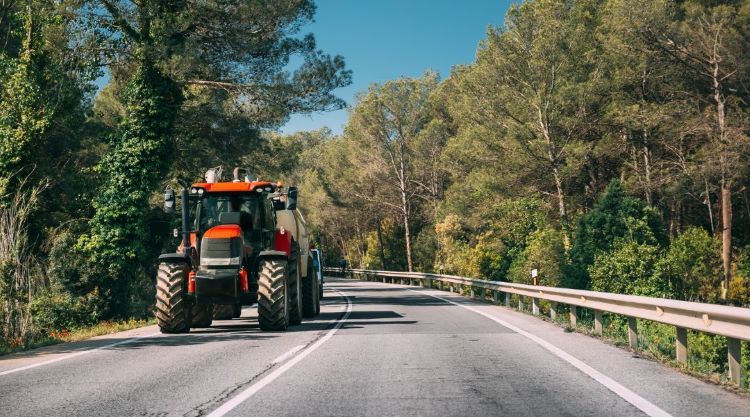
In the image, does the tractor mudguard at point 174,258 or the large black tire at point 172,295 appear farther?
the tractor mudguard at point 174,258

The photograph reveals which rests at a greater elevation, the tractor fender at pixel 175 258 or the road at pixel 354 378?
the tractor fender at pixel 175 258

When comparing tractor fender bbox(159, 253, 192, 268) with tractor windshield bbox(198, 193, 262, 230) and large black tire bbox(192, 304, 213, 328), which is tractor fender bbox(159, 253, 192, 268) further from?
large black tire bbox(192, 304, 213, 328)

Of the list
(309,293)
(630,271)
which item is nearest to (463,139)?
(630,271)

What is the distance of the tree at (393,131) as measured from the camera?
214ft

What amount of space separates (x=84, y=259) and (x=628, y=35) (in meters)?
27.1

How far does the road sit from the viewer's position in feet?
23.4

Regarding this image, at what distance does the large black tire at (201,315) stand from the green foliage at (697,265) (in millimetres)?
27182

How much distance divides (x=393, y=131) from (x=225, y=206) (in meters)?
51.1

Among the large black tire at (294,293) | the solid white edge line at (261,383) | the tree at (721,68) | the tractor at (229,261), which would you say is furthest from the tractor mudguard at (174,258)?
the tree at (721,68)

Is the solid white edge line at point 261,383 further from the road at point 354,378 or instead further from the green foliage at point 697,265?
the green foliage at point 697,265

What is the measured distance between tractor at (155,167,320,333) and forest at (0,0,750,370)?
10.6 ft

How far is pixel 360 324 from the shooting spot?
17.3m

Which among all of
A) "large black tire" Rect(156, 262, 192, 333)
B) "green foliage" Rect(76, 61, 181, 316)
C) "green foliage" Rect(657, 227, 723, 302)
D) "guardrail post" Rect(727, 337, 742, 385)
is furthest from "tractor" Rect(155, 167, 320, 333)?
"green foliage" Rect(657, 227, 723, 302)

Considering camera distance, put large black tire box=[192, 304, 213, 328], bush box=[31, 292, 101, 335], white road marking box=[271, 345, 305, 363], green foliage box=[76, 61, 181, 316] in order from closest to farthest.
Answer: white road marking box=[271, 345, 305, 363] → large black tire box=[192, 304, 213, 328] → bush box=[31, 292, 101, 335] → green foliage box=[76, 61, 181, 316]
